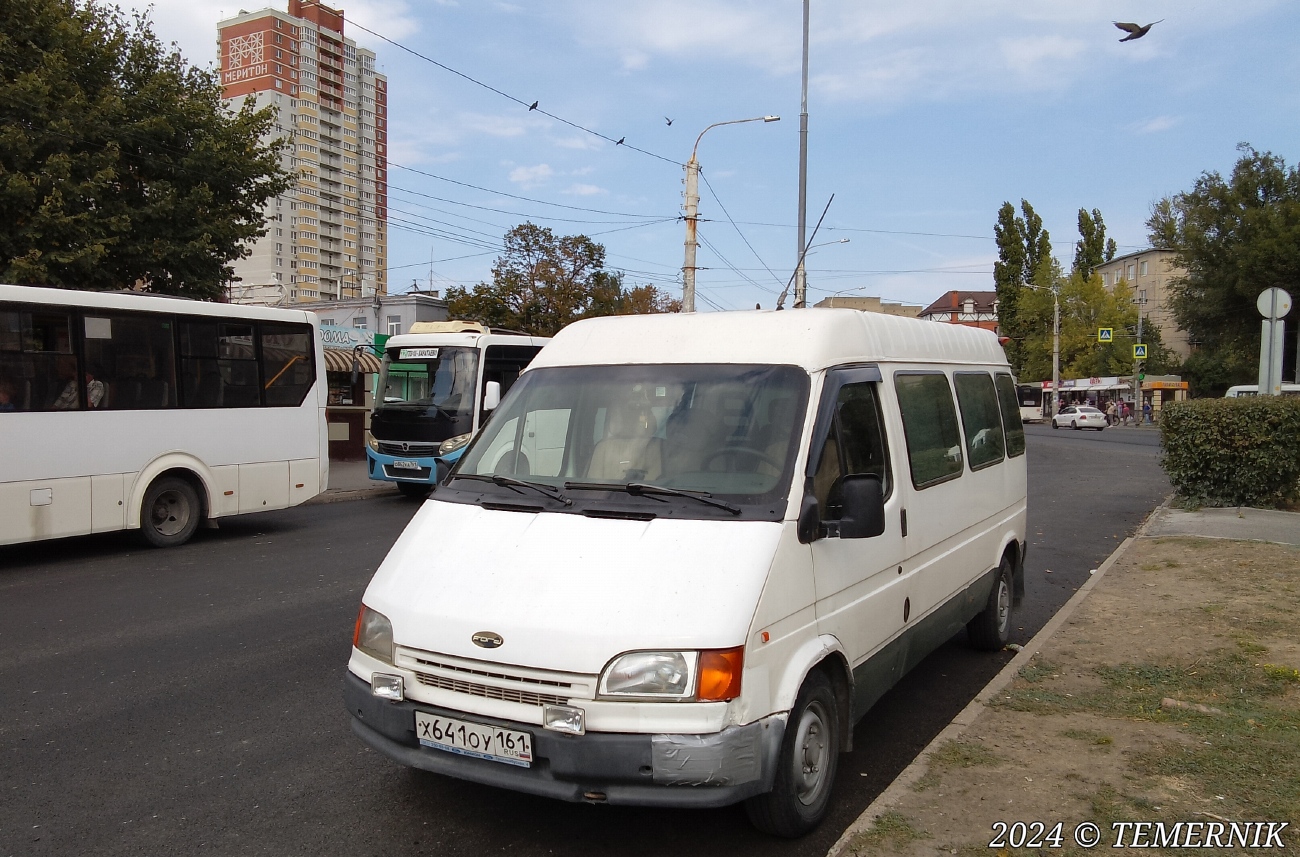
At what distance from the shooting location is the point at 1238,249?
4184 centimetres

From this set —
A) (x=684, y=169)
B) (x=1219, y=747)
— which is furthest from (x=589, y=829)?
(x=684, y=169)

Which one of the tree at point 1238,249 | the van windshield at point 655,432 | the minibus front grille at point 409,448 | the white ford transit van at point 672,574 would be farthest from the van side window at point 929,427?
the tree at point 1238,249

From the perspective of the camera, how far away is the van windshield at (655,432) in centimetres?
404

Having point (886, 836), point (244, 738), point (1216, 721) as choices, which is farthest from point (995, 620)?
point (244, 738)

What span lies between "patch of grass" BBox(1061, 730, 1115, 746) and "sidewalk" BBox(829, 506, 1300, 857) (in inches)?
0.5

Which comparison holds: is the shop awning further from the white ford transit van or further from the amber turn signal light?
the amber turn signal light

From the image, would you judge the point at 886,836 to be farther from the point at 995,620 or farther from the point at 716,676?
the point at 995,620

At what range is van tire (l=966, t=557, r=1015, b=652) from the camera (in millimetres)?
6645

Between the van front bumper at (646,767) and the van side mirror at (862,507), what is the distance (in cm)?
88

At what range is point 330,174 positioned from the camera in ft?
439

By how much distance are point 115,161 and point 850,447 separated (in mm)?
17177

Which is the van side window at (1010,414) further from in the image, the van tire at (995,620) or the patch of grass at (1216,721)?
the patch of grass at (1216,721)

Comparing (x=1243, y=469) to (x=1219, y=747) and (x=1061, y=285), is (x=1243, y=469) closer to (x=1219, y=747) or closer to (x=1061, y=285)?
(x=1219, y=747)

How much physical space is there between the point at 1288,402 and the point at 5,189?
1939 cm
